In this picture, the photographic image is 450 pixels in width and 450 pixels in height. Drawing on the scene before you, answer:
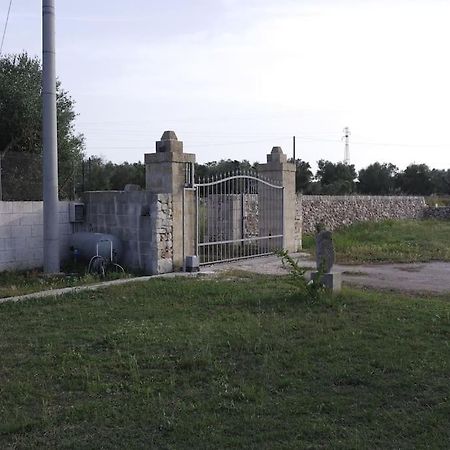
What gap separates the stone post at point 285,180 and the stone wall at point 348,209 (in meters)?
0.81

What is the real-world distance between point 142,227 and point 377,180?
5065cm

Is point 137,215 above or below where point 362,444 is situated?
above

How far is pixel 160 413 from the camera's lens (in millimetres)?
4809

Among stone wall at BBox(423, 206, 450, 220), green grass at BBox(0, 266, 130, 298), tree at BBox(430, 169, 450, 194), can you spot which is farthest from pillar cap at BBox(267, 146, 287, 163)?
tree at BBox(430, 169, 450, 194)

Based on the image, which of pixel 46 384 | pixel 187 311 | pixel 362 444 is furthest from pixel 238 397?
pixel 187 311

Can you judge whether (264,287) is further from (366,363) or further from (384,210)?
(384,210)

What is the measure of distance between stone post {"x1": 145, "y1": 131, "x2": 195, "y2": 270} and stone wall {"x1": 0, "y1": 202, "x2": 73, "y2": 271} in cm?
246

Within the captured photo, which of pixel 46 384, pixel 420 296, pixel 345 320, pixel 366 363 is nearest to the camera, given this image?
pixel 46 384

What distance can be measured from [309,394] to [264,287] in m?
5.50

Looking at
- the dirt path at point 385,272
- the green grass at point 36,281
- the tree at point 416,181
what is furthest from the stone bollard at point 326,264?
the tree at point 416,181

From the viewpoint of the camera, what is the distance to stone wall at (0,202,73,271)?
12297 mm

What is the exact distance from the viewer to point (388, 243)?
774 inches

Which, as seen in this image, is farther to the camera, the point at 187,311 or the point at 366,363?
the point at 187,311

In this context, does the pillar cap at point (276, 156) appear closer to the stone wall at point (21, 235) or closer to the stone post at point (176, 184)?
the stone post at point (176, 184)
